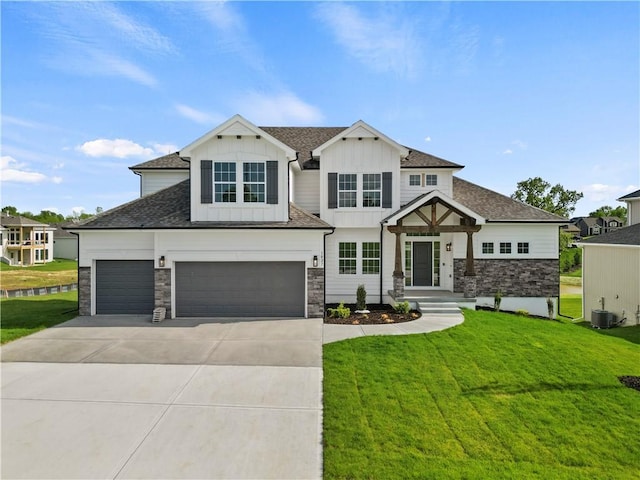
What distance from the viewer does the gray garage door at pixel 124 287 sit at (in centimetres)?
1351

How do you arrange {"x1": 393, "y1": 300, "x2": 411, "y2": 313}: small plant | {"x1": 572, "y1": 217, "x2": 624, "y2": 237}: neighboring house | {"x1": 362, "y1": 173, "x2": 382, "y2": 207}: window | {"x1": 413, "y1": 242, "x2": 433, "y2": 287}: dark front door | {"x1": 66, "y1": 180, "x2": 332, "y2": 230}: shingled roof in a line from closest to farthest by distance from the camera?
1. {"x1": 66, "y1": 180, "x2": 332, "y2": 230}: shingled roof
2. {"x1": 393, "y1": 300, "x2": 411, "y2": 313}: small plant
3. {"x1": 362, "y1": 173, "x2": 382, "y2": 207}: window
4. {"x1": 413, "y1": 242, "x2": 433, "y2": 287}: dark front door
5. {"x1": 572, "y1": 217, "x2": 624, "y2": 237}: neighboring house

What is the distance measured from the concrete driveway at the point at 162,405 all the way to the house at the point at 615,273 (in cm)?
1410

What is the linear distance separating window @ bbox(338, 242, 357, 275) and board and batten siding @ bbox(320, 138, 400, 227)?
0.94m

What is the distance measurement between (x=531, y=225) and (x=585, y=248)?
→ 233 inches

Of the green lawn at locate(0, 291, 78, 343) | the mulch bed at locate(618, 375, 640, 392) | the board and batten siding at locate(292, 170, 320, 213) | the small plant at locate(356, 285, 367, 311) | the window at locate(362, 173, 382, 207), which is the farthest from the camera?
the board and batten siding at locate(292, 170, 320, 213)

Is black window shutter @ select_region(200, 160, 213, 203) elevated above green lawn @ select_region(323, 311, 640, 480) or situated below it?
above

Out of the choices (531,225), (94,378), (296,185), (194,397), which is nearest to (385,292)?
(296,185)

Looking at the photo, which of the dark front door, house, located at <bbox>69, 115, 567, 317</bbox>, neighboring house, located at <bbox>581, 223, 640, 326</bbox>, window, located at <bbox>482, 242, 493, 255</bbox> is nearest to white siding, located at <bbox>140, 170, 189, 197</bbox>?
house, located at <bbox>69, 115, 567, 317</bbox>

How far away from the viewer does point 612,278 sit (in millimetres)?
16422

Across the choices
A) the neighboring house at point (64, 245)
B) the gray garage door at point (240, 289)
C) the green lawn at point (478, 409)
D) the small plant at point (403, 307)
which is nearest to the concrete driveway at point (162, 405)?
the green lawn at point (478, 409)

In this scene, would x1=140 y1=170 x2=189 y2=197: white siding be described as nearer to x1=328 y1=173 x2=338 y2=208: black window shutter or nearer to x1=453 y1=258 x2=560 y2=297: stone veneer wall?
x1=328 y1=173 x2=338 y2=208: black window shutter

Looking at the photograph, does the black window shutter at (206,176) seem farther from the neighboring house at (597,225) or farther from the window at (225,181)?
the neighboring house at (597,225)

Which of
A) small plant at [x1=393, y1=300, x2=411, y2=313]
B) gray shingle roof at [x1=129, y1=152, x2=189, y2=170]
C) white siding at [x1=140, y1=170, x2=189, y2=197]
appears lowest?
small plant at [x1=393, y1=300, x2=411, y2=313]

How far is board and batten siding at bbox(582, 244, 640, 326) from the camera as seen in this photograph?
1495 cm
